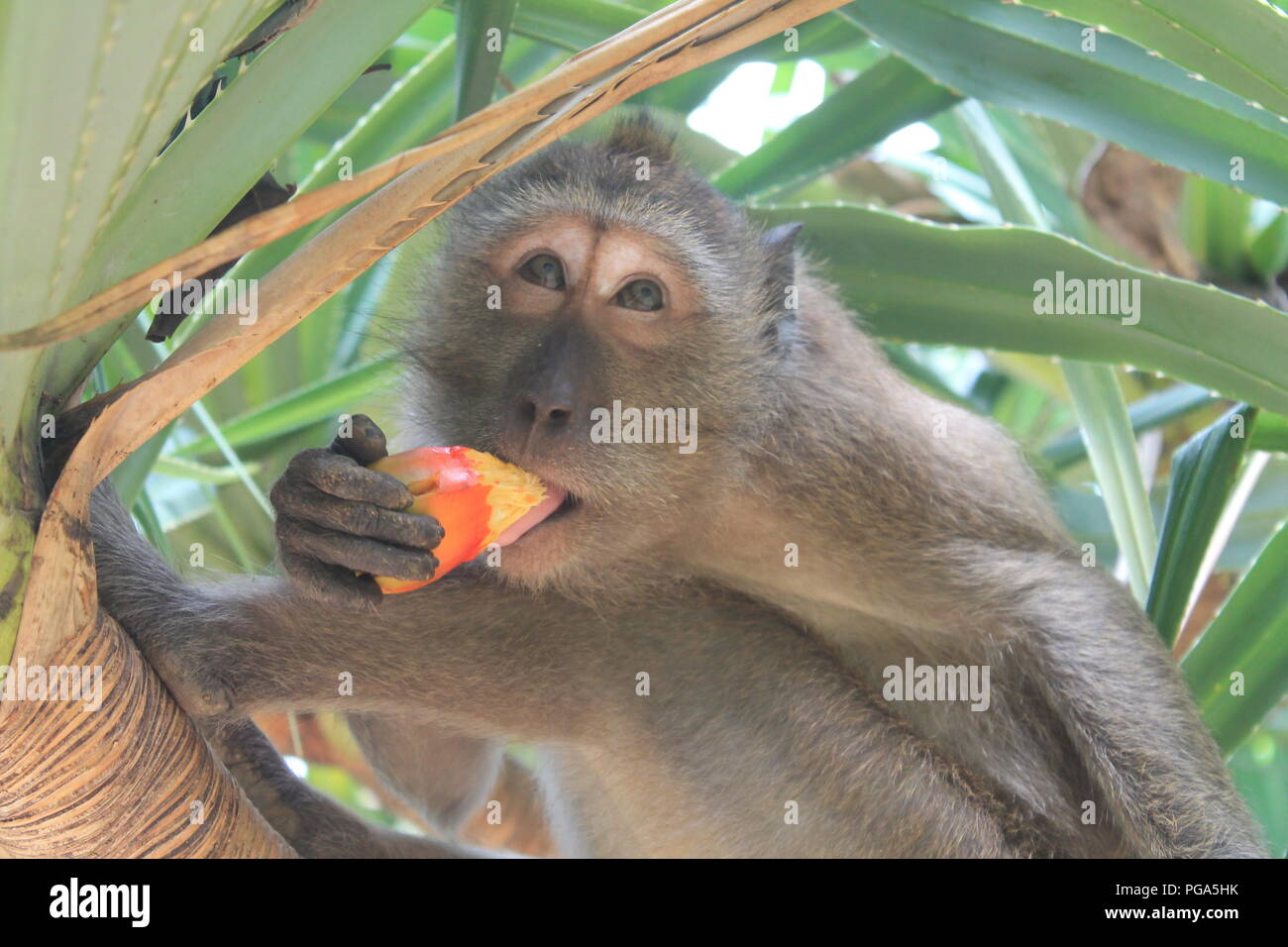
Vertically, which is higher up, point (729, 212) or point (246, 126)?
point (729, 212)

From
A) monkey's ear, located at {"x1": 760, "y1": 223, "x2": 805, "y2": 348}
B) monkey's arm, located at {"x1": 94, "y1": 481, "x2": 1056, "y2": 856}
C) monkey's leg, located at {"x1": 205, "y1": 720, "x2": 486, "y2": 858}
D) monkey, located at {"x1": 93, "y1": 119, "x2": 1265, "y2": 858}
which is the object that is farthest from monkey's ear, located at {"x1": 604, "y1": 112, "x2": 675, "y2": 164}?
monkey's leg, located at {"x1": 205, "y1": 720, "x2": 486, "y2": 858}

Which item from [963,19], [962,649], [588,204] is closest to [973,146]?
[963,19]

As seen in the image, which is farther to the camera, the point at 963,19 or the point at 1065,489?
the point at 1065,489

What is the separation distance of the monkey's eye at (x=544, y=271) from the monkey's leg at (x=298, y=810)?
1.01 meters

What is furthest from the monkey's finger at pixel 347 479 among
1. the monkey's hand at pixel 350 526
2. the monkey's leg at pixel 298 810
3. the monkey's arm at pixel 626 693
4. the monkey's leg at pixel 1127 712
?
the monkey's leg at pixel 1127 712

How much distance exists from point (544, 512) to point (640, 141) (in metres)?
1.01

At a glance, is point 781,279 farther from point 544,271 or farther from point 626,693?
point 626,693

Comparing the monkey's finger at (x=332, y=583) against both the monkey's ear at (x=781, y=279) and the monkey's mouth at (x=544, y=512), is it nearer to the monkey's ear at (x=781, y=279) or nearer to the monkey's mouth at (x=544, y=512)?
the monkey's mouth at (x=544, y=512)

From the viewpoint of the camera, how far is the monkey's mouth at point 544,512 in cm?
209

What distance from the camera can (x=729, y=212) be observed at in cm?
272

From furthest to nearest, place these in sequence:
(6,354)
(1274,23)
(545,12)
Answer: (545,12)
(1274,23)
(6,354)

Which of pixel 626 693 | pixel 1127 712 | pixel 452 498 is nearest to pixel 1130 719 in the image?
pixel 1127 712

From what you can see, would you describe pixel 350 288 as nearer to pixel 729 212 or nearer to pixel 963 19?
pixel 729 212
